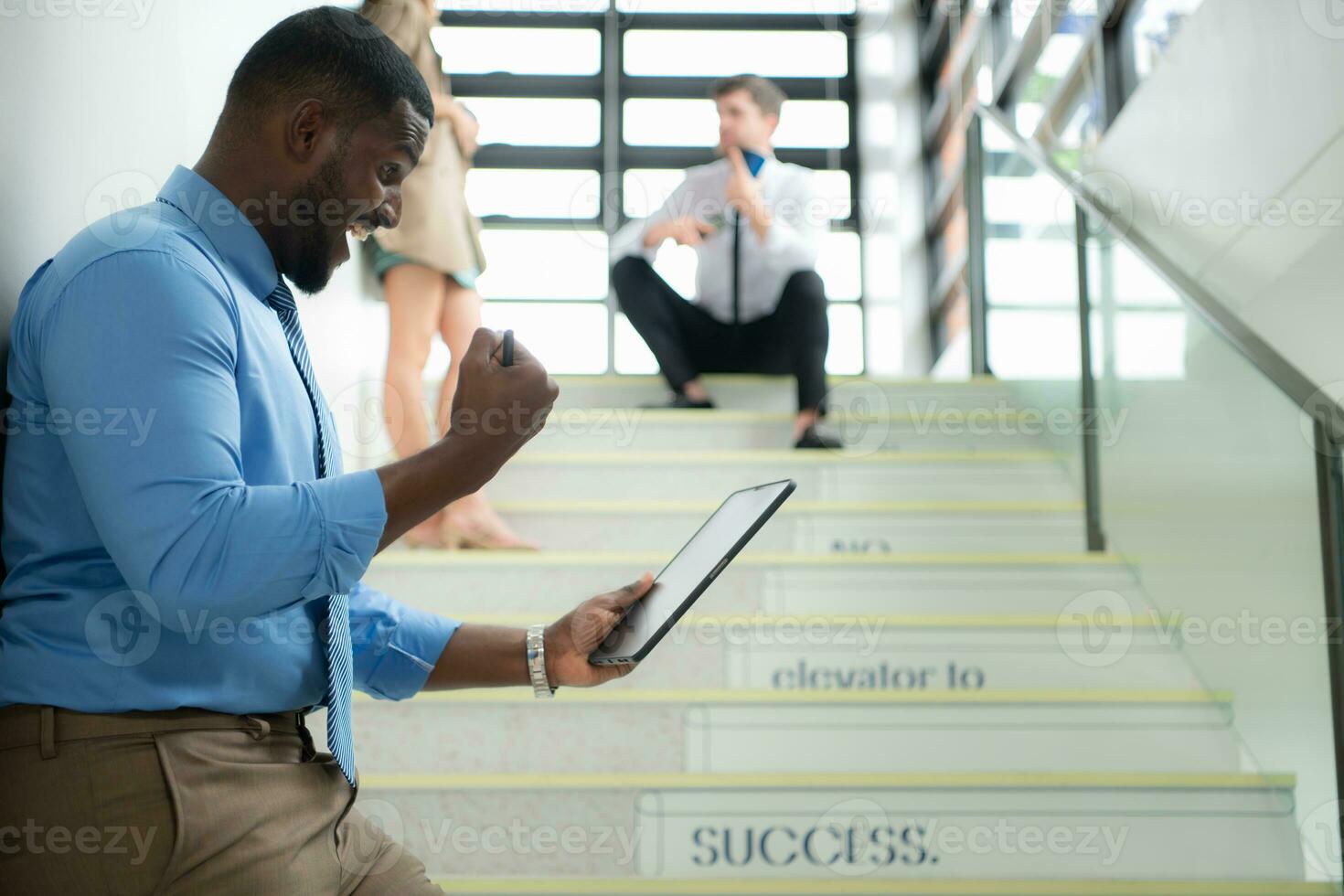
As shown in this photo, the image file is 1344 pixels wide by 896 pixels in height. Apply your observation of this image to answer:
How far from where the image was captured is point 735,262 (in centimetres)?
415

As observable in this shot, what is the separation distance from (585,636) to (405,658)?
6.9 inches

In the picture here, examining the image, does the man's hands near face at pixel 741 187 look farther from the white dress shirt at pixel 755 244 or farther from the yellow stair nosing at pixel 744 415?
the yellow stair nosing at pixel 744 415

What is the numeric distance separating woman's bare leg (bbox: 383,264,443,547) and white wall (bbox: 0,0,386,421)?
1149 millimetres

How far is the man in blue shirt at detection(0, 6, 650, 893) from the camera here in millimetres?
895

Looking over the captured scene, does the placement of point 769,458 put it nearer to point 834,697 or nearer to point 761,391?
point 761,391

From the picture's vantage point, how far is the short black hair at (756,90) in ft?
13.4

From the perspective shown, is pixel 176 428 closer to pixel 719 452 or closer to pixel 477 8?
pixel 719 452

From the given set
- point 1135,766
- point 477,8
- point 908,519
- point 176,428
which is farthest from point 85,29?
point 477,8

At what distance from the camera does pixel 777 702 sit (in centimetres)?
235

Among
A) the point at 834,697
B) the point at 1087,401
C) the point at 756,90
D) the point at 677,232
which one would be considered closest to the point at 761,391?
the point at 677,232
